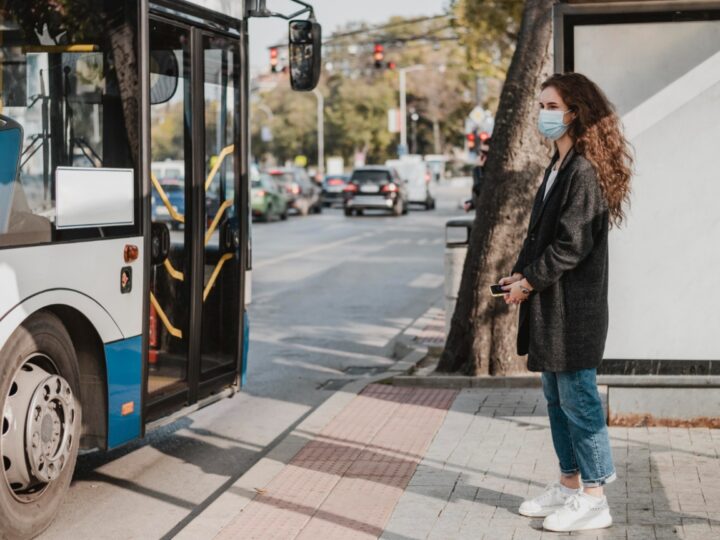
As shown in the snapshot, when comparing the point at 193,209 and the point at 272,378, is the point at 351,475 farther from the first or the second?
the point at 272,378

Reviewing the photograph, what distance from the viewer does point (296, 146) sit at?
355 feet

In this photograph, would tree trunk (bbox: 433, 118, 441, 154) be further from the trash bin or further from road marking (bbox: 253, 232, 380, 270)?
the trash bin

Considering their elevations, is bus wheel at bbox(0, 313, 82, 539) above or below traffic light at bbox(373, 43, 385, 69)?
below

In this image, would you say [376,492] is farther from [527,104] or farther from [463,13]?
[463,13]

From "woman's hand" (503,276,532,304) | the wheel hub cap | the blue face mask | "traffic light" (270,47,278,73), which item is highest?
"traffic light" (270,47,278,73)

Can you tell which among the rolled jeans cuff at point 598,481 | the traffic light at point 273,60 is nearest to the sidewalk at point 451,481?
the rolled jeans cuff at point 598,481

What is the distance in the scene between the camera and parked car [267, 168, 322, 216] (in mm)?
46438

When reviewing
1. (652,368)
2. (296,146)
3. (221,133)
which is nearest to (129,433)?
(221,133)

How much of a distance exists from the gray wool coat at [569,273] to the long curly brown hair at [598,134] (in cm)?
4

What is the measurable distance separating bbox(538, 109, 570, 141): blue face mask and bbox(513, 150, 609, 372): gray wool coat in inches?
4.0

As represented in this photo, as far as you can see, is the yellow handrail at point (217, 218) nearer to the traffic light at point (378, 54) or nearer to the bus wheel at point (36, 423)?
the bus wheel at point (36, 423)

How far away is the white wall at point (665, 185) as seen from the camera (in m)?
7.60

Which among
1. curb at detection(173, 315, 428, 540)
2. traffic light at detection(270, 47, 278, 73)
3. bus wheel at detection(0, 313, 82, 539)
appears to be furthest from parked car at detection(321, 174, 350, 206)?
bus wheel at detection(0, 313, 82, 539)

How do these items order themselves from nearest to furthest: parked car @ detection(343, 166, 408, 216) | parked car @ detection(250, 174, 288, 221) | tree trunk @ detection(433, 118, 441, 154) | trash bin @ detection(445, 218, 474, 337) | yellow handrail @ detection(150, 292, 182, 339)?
1. yellow handrail @ detection(150, 292, 182, 339)
2. trash bin @ detection(445, 218, 474, 337)
3. parked car @ detection(250, 174, 288, 221)
4. parked car @ detection(343, 166, 408, 216)
5. tree trunk @ detection(433, 118, 441, 154)
